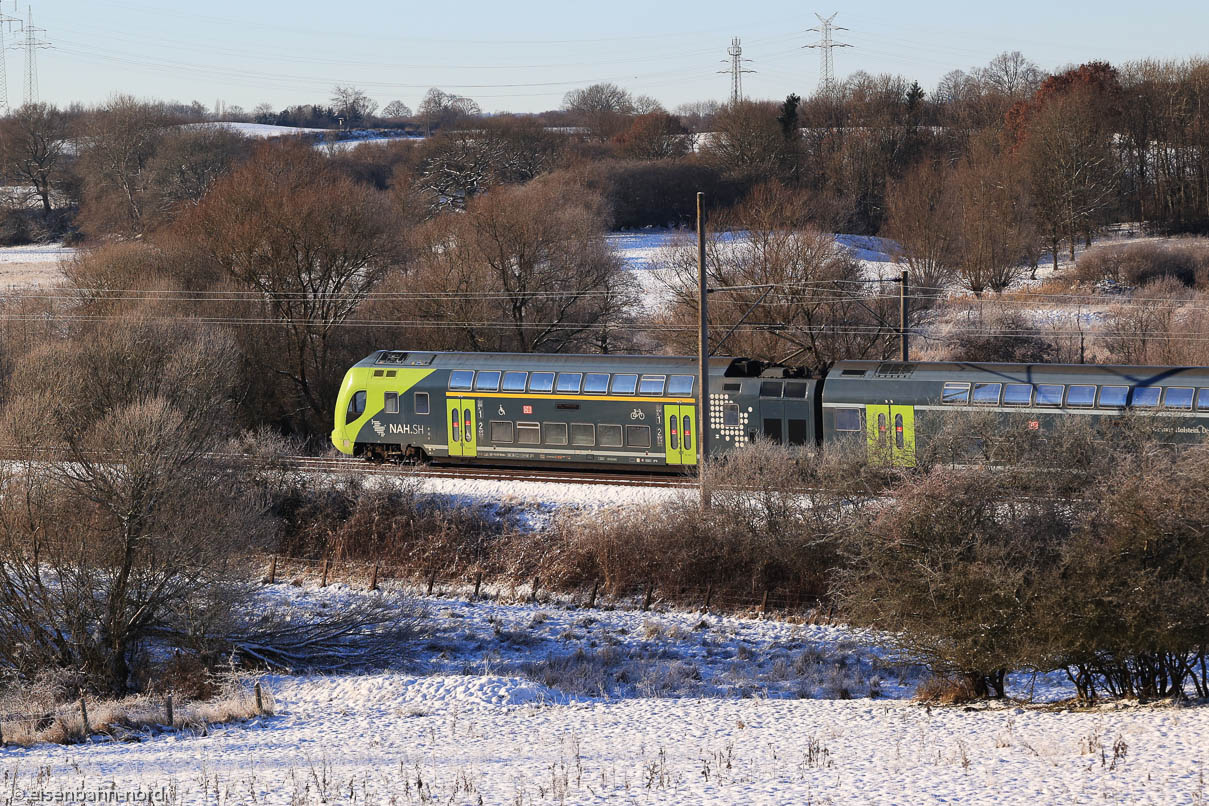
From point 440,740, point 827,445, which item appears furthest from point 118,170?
point 440,740

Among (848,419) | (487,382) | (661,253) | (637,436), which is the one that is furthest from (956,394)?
(661,253)

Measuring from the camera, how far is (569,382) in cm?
3212

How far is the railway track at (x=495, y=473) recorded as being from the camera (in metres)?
31.6

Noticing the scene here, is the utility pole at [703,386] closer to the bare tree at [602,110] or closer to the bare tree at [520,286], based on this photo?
the bare tree at [520,286]

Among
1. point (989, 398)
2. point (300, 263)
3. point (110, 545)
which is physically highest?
point (300, 263)

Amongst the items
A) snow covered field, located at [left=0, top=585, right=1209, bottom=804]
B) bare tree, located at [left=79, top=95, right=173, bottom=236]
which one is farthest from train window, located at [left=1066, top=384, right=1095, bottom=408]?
bare tree, located at [left=79, top=95, right=173, bottom=236]

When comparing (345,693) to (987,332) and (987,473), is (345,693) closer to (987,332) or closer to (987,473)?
(987,473)

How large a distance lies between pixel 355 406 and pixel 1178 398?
72.1 feet

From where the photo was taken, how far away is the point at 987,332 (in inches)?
2051

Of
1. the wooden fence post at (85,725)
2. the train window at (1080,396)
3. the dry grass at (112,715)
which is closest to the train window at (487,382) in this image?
the dry grass at (112,715)

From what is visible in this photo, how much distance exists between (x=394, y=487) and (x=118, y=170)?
67177 mm

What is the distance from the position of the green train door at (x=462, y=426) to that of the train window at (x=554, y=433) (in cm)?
215

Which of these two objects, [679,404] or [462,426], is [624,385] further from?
[462,426]

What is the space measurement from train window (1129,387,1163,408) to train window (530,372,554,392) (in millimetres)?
14493
